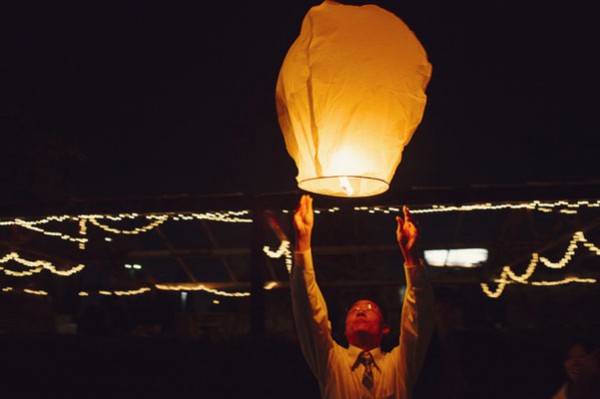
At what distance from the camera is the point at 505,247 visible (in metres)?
9.02

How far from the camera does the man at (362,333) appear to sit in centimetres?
253

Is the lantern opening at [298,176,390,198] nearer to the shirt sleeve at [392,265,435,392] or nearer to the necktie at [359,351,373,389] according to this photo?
the shirt sleeve at [392,265,435,392]

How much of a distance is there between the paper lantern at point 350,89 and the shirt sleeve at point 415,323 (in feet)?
1.67

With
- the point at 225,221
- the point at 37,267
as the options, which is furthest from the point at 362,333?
the point at 37,267

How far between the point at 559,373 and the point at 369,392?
3.88 metres

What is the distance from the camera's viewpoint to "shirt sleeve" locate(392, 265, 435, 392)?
2.58 metres

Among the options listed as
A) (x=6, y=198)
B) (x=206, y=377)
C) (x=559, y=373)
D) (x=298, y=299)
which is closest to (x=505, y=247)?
(x=559, y=373)

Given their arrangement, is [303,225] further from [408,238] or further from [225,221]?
[225,221]

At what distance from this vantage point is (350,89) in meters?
2.26

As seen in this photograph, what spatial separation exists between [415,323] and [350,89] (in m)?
1.08

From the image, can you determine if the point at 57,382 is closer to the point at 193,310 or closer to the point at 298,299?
the point at 193,310

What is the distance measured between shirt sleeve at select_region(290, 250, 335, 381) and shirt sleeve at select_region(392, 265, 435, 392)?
0.34 metres

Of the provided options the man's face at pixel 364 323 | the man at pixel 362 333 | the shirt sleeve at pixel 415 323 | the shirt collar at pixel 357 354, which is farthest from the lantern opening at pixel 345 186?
the shirt collar at pixel 357 354

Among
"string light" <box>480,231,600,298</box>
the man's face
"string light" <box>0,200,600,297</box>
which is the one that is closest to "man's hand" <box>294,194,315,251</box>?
the man's face
